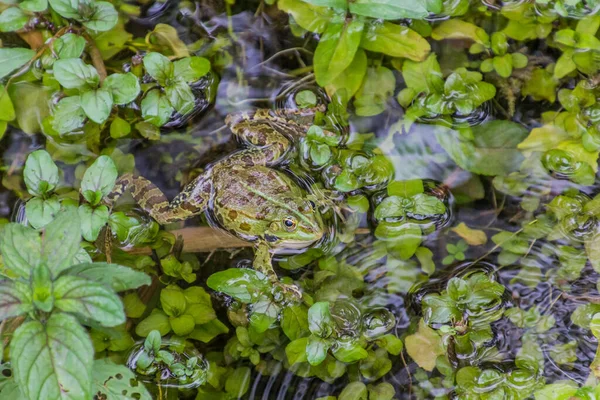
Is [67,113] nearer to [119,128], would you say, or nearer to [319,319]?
[119,128]

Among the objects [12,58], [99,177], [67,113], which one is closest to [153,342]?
[99,177]

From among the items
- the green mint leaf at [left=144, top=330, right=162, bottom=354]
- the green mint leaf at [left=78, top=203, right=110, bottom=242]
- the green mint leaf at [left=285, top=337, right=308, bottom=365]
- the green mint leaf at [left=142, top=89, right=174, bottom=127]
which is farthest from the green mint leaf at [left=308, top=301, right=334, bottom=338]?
the green mint leaf at [left=142, top=89, right=174, bottom=127]

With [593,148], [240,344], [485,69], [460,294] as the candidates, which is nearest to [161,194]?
[240,344]

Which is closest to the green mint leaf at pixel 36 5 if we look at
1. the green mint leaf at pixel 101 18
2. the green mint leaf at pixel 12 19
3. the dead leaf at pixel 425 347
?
the green mint leaf at pixel 12 19

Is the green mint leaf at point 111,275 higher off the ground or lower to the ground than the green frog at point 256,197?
higher

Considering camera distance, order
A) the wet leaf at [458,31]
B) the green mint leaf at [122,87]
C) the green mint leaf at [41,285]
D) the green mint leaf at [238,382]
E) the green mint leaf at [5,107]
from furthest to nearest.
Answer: the wet leaf at [458,31] < the green mint leaf at [5,107] < the green mint leaf at [122,87] < the green mint leaf at [238,382] < the green mint leaf at [41,285]

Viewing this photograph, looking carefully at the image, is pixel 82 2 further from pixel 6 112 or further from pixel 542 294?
pixel 542 294

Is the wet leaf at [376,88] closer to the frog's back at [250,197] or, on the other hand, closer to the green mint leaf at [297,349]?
the frog's back at [250,197]

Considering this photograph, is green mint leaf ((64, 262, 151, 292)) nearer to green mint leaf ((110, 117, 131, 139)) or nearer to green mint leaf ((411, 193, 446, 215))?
green mint leaf ((110, 117, 131, 139))
